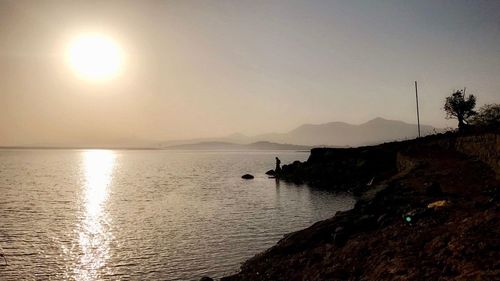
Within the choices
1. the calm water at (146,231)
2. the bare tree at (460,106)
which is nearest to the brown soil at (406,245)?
the calm water at (146,231)

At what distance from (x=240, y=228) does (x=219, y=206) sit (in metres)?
14.8

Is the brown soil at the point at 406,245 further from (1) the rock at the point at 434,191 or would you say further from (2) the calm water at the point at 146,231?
(2) the calm water at the point at 146,231

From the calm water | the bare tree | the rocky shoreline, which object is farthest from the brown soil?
the bare tree

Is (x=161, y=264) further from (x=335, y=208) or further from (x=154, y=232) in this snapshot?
(x=335, y=208)

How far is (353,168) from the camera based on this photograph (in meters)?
74.8

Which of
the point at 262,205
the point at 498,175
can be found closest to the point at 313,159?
the point at 262,205

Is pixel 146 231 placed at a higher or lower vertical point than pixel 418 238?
lower

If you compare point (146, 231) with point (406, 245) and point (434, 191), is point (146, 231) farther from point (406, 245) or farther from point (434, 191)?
point (406, 245)

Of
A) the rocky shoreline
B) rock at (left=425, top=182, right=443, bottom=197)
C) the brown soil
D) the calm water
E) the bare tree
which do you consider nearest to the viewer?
the brown soil

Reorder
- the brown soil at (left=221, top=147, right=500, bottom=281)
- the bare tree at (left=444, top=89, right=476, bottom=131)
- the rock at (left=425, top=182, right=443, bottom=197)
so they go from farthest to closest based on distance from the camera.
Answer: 1. the bare tree at (left=444, top=89, right=476, bottom=131)
2. the rock at (left=425, top=182, right=443, bottom=197)
3. the brown soil at (left=221, top=147, right=500, bottom=281)

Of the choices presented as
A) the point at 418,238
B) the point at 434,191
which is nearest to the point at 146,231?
the point at 434,191

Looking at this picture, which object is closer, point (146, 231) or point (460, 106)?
point (146, 231)

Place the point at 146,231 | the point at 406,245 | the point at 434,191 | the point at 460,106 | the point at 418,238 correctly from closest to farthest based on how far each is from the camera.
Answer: the point at 406,245
the point at 418,238
the point at 434,191
the point at 146,231
the point at 460,106

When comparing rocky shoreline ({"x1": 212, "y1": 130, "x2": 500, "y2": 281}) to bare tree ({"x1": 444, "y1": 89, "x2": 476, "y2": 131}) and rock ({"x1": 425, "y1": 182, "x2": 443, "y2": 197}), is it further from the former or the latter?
bare tree ({"x1": 444, "y1": 89, "x2": 476, "y2": 131})
